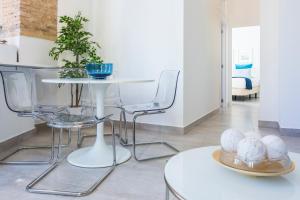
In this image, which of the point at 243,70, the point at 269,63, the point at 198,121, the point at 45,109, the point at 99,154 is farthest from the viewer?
the point at 243,70

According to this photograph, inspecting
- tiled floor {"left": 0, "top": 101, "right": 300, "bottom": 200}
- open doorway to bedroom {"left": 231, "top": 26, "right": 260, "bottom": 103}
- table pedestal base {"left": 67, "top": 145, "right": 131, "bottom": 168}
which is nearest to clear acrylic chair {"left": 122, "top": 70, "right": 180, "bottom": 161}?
table pedestal base {"left": 67, "top": 145, "right": 131, "bottom": 168}

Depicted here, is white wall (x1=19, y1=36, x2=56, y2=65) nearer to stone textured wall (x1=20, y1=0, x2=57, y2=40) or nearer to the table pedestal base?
stone textured wall (x1=20, y1=0, x2=57, y2=40)

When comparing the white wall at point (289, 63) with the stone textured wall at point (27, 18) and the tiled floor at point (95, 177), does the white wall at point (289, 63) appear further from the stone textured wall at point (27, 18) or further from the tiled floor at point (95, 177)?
the stone textured wall at point (27, 18)

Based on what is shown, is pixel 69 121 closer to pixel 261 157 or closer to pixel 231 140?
pixel 231 140

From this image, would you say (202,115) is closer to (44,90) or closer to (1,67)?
(44,90)

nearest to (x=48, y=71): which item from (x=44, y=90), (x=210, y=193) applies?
(x=44, y=90)

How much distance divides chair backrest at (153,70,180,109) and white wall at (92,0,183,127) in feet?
1.53

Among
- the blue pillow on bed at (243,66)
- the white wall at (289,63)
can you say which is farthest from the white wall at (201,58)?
the blue pillow on bed at (243,66)

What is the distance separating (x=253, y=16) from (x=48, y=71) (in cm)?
625

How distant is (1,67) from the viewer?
2332mm

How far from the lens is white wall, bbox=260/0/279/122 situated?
3623mm

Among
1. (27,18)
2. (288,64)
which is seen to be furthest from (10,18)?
(288,64)

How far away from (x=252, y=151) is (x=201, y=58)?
11.1 ft

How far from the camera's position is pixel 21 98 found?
7.16ft
